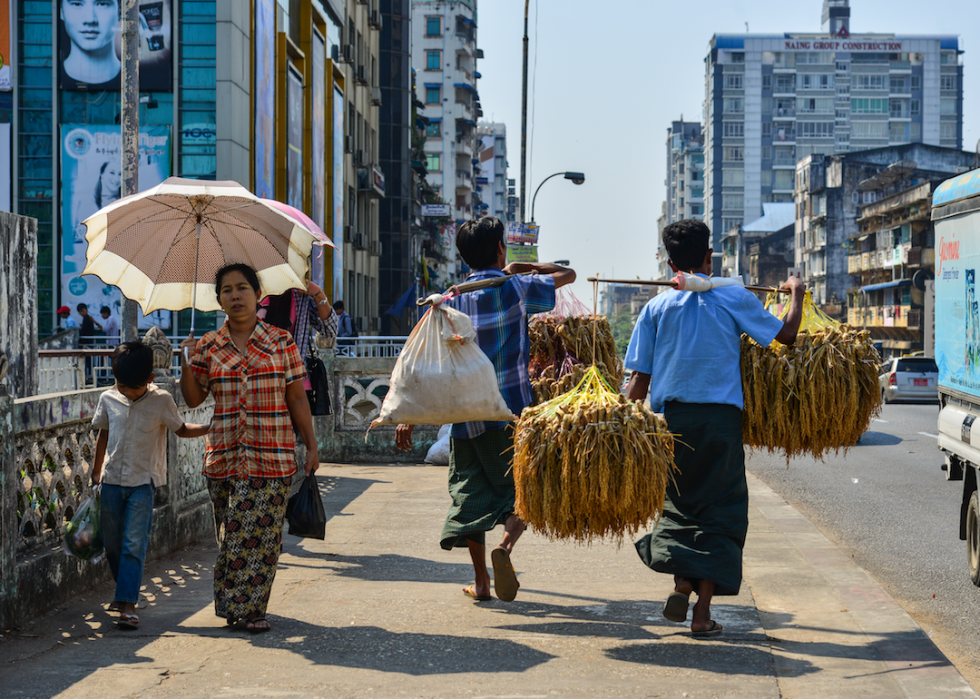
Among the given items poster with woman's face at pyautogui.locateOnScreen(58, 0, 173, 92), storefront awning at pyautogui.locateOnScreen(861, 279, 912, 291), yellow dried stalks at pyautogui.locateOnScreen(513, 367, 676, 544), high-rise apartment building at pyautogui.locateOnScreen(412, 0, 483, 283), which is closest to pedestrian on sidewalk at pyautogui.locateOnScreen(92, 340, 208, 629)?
yellow dried stalks at pyautogui.locateOnScreen(513, 367, 676, 544)

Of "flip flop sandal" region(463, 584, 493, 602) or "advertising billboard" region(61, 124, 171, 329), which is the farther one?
"advertising billboard" region(61, 124, 171, 329)

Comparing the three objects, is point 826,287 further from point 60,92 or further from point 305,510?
point 305,510

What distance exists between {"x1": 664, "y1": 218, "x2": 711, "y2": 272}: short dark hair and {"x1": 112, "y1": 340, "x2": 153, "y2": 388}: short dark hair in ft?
8.46

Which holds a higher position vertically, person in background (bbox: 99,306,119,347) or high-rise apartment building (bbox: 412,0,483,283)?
high-rise apartment building (bbox: 412,0,483,283)

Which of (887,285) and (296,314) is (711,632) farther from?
(887,285)

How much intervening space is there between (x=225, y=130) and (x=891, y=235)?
173 ft

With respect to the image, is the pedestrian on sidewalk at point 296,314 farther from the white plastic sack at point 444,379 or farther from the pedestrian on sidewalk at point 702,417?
the pedestrian on sidewalk at point 702,417

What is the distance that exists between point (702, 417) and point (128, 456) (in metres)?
2.72

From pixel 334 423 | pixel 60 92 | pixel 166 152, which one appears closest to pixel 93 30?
pixel 60 92

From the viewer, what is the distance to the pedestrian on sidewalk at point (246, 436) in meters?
5.16

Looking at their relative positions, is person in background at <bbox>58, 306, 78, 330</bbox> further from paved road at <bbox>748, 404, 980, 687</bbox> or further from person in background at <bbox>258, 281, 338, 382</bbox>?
person in background at <bbox>258, 281, 338, 382</bbox>

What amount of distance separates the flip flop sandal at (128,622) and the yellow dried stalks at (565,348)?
2.37 m

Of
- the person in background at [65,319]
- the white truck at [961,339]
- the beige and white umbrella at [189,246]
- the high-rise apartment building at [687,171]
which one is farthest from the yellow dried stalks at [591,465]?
the high-rise apartment building at [687,171]

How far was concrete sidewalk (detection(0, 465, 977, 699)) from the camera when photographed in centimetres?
432
